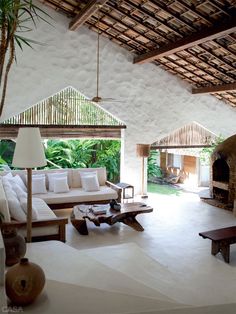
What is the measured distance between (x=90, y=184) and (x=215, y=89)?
4.45m

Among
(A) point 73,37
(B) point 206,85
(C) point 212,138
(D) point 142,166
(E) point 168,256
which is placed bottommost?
(E) point 168,256

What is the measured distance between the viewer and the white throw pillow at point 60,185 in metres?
7.97

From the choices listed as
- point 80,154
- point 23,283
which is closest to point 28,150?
point 23,283

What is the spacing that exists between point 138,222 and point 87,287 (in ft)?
14.4

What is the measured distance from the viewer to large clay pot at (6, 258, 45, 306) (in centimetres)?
241

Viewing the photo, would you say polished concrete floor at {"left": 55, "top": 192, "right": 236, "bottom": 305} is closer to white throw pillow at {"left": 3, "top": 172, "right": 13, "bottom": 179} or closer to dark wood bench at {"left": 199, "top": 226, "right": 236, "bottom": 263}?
dark wood bench at {"left": 199, "top": 226, "right": 236, "bottom": 263}

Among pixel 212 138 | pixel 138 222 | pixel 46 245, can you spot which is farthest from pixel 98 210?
pixel 212 138

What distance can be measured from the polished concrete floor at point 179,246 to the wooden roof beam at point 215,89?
10.3ft

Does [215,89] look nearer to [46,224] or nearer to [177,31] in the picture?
[177,31]

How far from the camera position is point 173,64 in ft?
31.6

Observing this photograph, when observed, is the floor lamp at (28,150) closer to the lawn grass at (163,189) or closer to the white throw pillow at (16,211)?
the white throw pillow at (16,211)

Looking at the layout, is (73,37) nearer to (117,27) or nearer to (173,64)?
(117,27)

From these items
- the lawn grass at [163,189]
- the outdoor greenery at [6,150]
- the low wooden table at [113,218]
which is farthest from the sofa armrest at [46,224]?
the lawn grass at [163,189]

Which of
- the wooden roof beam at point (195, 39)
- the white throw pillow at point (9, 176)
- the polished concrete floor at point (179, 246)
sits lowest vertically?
the polished concrete floor at point (179, 246)
